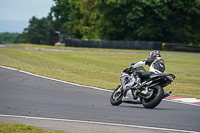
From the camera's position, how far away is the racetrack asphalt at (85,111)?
7.38m

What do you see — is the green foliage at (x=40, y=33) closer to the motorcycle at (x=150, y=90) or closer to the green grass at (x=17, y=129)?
the motorcycle at (x=150, y=90)

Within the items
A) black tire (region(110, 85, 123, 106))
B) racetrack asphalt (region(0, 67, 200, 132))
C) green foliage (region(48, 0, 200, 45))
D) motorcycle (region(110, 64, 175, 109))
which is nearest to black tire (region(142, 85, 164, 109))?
motorcycle (region(110, 64, 175, 109))

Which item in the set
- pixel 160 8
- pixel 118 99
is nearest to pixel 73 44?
pixel 160 8

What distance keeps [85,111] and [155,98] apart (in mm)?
1974

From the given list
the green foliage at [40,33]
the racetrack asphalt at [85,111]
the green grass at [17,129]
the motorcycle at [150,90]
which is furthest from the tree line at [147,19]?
the green foliage at [40,33]

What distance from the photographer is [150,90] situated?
363 inches

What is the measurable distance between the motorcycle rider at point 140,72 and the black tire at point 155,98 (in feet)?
1.56

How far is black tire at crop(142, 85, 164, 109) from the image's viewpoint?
29.3ft

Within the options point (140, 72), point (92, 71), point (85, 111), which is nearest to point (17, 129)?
point (85, 111)

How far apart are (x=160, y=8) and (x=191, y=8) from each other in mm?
6249

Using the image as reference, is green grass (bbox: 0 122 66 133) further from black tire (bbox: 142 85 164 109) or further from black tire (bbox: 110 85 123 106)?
black tire (bbox: 110 85 123 106)

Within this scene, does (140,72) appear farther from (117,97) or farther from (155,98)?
(117,97)

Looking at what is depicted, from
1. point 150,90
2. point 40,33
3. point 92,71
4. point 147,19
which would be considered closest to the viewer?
point 150,90

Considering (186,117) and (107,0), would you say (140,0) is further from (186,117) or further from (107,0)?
(186,117)
